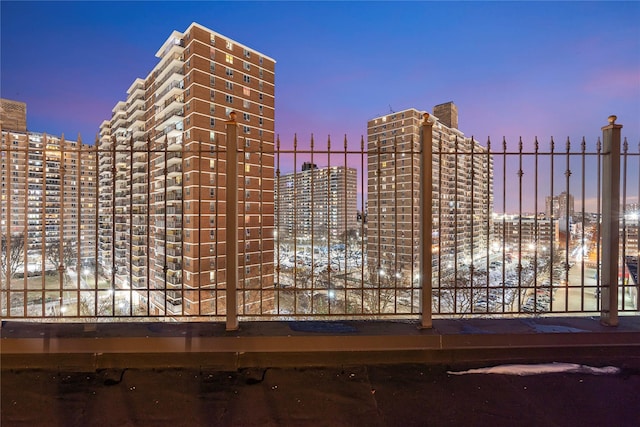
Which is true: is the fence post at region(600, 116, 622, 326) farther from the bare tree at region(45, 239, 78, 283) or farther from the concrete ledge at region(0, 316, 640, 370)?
the bare tree at region(45, 239, 78, 283)

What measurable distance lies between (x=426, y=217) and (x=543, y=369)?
1.87 m

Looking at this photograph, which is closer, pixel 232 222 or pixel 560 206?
pixel 232 222

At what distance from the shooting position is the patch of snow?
10.5 ft

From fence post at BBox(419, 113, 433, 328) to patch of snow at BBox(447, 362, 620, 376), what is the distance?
669mm

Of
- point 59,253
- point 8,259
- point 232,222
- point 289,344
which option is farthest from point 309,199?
point 8,259

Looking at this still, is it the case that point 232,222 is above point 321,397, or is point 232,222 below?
above

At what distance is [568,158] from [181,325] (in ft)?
16.2

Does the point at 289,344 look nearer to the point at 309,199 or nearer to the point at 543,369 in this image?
the point at 543,369

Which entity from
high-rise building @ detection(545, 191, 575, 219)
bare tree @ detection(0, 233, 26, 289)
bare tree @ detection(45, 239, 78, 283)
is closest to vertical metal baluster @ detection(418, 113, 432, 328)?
high-rise building @ detection(545, 191, 575, 219)

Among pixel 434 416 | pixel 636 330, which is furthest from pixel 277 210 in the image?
pixel 636 330

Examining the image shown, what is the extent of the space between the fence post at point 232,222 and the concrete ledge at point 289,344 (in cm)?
27

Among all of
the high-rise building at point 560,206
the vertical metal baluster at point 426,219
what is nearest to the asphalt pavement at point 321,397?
the vertical metal baluster at point 426,219

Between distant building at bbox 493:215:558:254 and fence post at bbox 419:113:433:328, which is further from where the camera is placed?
distant building at bbox 493:215:558:254

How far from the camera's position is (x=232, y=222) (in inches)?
141
